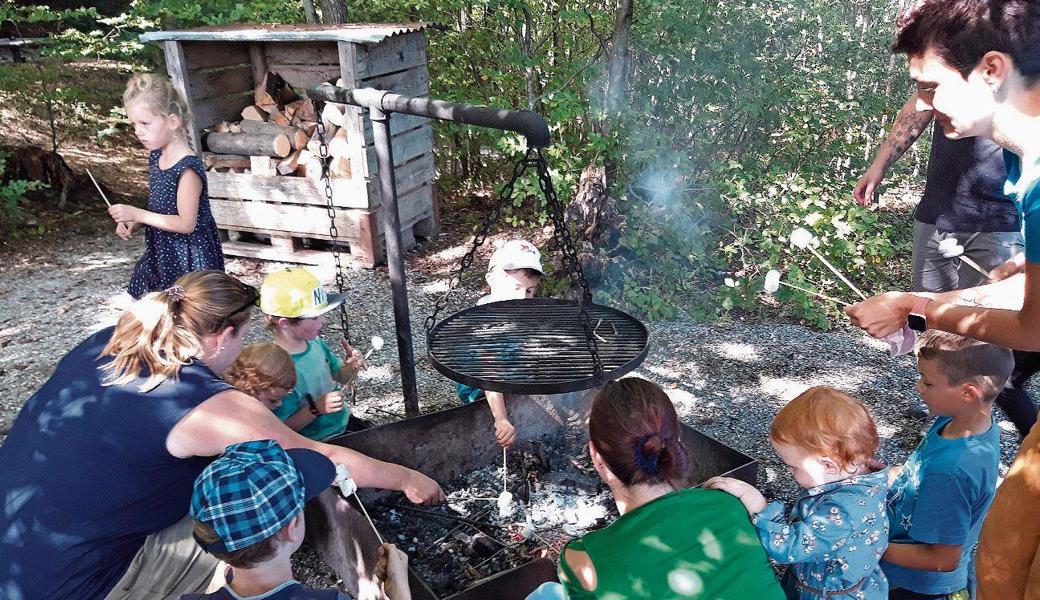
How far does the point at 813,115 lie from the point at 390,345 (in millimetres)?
4013

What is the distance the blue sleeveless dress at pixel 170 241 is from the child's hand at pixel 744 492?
2.50 metres

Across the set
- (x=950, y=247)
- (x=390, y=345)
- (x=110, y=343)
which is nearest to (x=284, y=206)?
(x=390, y=345)

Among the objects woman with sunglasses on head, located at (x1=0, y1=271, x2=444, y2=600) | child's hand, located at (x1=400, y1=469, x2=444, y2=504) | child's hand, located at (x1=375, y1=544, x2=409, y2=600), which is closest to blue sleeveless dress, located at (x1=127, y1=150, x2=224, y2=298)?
woman with sunglasses on head, located at (x1=0, y1=271, x2=444, y2=600)

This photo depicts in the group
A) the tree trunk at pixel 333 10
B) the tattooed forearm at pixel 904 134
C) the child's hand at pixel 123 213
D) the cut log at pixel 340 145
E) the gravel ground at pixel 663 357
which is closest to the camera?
the child's hand at pixel 123 213

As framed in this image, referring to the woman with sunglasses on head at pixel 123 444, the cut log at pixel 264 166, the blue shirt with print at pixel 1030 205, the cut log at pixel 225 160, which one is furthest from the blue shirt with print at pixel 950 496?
the cut log at pixel 225 160

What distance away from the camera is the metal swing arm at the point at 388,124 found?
94.7 inches

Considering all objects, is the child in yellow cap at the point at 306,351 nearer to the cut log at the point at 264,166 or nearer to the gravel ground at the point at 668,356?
the gravel ground at the point at 668,356

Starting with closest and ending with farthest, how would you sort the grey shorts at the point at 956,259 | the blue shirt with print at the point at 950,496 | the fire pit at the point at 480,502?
the blue shirt with print at the point at 950,496 < the fire pit at the point at 480,502 < the grey shorts at the point at 956,259

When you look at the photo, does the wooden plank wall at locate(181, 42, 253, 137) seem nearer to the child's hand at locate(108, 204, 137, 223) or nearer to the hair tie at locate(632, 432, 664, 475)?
the child's hand at locate(108, 204, 137, 223)

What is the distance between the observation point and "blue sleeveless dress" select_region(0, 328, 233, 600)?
2.05m

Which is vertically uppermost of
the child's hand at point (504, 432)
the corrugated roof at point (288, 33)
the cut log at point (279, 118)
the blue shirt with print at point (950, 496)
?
the corrugated roof at point (288, 33)

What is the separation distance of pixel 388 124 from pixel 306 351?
1034mm

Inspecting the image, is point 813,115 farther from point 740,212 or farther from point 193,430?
point 193,430

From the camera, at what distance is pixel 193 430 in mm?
2074
